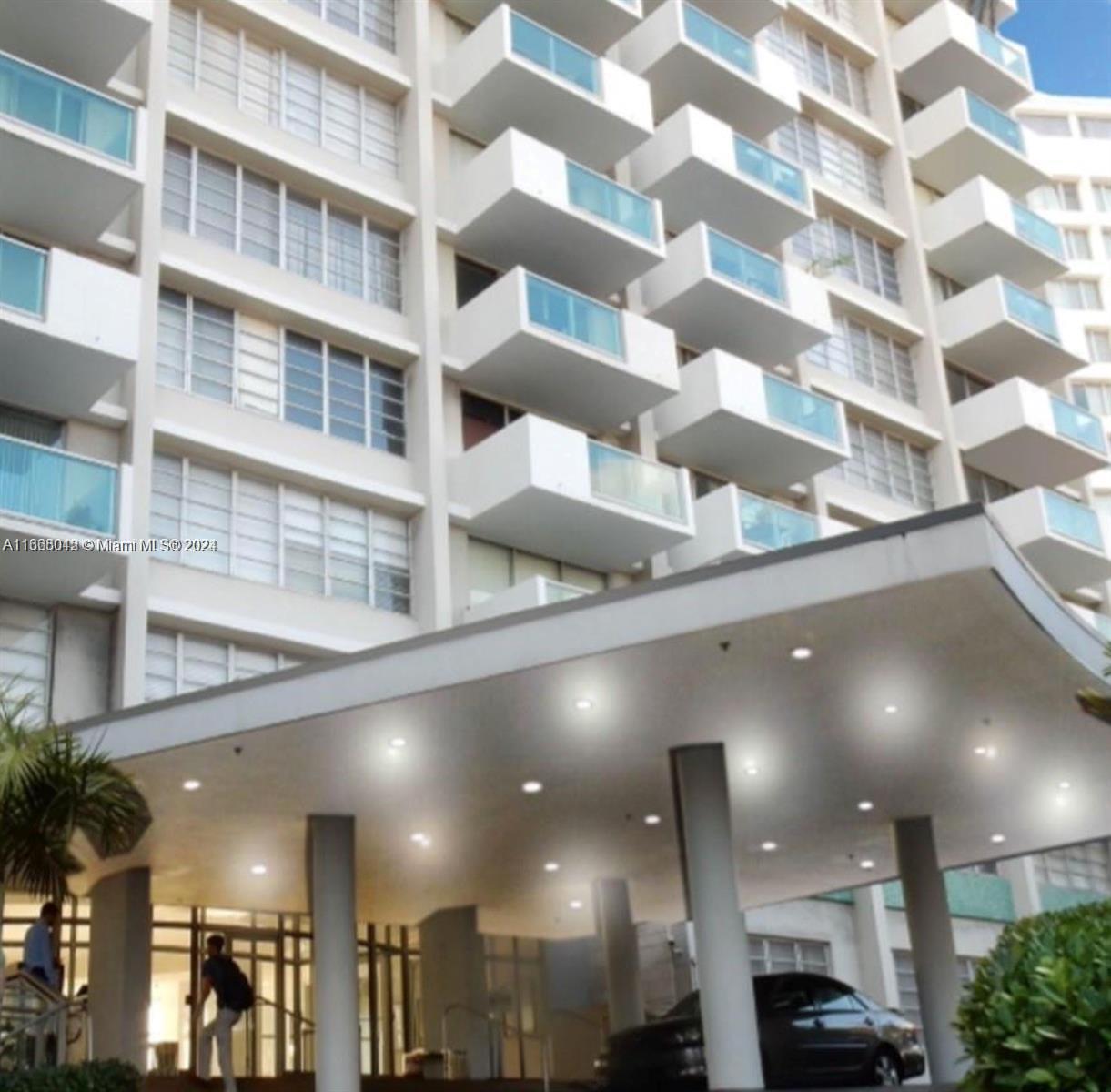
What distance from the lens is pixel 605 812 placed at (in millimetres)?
21547

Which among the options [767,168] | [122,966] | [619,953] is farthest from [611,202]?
[122,966]

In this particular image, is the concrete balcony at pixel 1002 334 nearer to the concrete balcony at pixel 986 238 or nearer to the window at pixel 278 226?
the concrete balcony at pixel 986 238

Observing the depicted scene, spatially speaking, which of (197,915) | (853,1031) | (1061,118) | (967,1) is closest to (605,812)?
(853,1031)

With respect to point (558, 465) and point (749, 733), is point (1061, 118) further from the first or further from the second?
point (749, 733)

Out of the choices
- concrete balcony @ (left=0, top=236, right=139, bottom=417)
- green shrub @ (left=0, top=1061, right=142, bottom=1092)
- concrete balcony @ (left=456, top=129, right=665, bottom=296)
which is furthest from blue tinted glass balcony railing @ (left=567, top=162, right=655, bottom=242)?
green shrub @ (left=0, top=1061, right=142, bottom=1092)

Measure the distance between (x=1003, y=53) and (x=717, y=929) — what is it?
36.9m

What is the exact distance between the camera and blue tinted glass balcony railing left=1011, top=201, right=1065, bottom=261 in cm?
4416

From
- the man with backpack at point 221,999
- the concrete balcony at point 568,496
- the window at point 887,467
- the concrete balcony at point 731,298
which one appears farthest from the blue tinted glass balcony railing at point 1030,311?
the man with backpack at point 221,999

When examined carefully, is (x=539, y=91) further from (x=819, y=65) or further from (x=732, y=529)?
(x=819, y=65)

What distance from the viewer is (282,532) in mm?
27484

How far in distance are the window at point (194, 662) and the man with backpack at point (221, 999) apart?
20.1ft

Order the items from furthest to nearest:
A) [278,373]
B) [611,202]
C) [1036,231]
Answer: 1. [1036,231]
2. [611,202]
3. [278,373]

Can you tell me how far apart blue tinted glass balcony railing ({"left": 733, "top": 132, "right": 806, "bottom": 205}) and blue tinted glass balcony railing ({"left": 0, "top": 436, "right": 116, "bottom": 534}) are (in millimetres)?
18186

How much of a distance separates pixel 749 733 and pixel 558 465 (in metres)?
11.3
